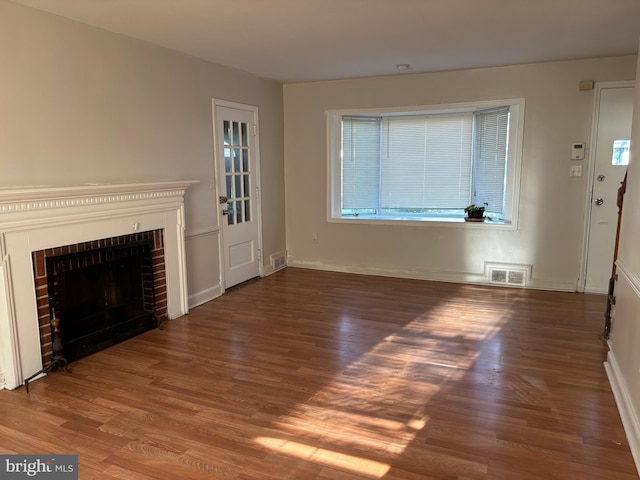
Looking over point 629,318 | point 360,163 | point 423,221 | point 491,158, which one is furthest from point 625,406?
point 360,163

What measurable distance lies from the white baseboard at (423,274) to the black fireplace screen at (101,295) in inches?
105

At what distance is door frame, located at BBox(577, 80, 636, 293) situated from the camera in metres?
4.72

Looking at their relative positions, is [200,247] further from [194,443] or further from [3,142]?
[194,443]

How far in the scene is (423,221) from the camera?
18.8ft

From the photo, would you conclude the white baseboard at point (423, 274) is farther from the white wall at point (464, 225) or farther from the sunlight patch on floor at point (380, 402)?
the sunlight patch on floor at point (380, 402)

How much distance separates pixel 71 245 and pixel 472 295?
154 inches

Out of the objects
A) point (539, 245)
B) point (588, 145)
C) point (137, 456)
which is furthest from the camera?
point (539, 245)

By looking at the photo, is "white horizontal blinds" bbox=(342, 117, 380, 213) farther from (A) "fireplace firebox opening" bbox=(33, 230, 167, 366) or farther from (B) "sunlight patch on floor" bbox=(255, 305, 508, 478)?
(A) "fireplace firebox opening" bbox=(33, 230, 167, 366)

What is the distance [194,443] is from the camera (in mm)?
2373

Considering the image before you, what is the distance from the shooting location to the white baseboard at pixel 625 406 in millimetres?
2260

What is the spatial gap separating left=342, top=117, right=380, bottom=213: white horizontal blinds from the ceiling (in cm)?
121

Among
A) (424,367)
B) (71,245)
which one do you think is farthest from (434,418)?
(71,245)

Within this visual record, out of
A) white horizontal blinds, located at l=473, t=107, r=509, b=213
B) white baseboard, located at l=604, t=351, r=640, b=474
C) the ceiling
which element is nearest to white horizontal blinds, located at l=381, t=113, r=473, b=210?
white horizontal blinds, located at l=473, t=107, r=509, b=213

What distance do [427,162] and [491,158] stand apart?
80 cm
